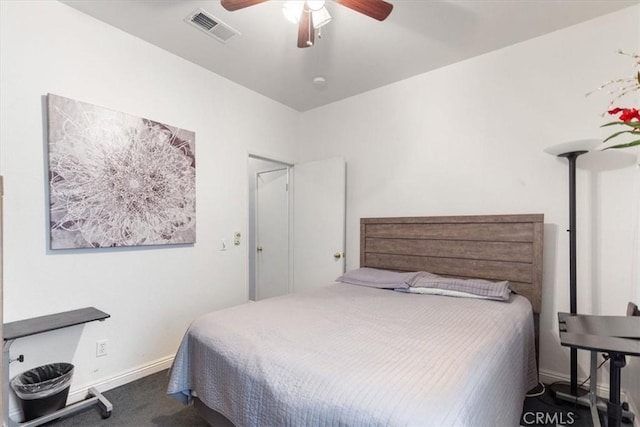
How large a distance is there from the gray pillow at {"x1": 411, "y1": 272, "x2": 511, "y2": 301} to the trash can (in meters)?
2.53

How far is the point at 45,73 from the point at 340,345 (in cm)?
251

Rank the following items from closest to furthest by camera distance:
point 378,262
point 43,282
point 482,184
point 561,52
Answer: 1. point 43,282
2. point 561,52
3. point 482,184
4. point 378,262

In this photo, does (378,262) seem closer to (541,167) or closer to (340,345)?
(541,167)

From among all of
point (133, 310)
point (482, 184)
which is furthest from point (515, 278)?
point (133, 310)

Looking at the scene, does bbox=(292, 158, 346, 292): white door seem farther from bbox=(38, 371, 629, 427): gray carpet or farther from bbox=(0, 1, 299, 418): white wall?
bbox=(38, 371, 629, 427): gray carpet

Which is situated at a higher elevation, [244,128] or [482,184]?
[244,128]

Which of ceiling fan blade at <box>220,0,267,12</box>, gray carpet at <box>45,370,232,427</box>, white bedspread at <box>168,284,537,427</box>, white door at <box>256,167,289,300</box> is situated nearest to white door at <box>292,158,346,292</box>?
white door at <box>256,167,289,300</box>

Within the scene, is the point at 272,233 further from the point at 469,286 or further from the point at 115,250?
the point at 469,286

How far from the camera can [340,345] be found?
4.73ft

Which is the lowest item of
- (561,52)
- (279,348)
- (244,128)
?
(279,348)

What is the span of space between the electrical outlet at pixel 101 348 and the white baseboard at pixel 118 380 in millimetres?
194

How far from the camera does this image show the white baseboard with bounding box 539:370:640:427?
192cm

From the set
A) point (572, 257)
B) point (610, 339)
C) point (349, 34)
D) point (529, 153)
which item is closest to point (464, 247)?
point (572, 257)

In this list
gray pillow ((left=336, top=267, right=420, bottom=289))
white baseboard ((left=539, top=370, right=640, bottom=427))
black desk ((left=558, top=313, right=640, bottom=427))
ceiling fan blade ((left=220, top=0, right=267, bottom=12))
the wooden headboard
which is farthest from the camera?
gray pillow ((left=336, top=267, right=420, bottom=289))
